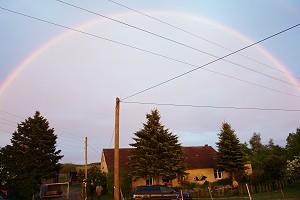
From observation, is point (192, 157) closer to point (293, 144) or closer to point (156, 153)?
point (156, 153)

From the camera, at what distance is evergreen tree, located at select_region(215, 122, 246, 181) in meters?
40.1

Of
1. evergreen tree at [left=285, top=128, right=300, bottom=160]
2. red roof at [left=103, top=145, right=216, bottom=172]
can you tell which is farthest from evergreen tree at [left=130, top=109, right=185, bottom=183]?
evergreen tree at [left=285, top=128, right=300, bottom=160]

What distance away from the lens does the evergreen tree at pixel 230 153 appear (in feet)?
132

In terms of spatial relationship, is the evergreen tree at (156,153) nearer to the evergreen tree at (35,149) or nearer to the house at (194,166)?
the house at (194,166)

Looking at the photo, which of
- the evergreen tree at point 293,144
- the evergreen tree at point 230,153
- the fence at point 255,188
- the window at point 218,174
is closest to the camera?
the fence at point 255,188

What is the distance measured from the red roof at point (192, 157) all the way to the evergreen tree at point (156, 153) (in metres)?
7.08

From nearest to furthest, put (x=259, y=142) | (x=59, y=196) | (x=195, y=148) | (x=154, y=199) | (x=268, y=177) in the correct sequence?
1. (x=154, y=199)
2. (x=268, y=177)
3. (x=59, y=196)
4. (x=195, y=148)
5. (x=259, y=142)

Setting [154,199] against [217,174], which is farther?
[217,174]

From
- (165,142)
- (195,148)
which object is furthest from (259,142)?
(165,142)

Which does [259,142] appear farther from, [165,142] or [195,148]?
[165,142]

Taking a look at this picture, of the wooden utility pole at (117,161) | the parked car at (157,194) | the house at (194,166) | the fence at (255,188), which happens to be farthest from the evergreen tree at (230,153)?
the wooden utility pole at (117,161)

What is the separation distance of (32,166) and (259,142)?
265ft

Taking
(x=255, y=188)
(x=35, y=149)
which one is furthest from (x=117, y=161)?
(x=35, y=149)

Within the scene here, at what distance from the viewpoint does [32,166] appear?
45031mm
